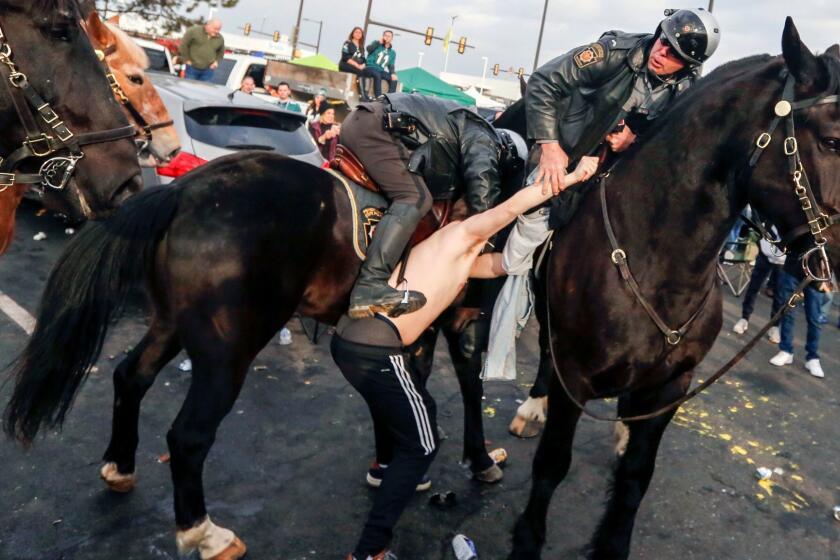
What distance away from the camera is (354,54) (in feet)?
49.7

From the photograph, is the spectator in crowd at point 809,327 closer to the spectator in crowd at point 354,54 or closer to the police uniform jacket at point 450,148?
the police uniform jacket at point 450,148

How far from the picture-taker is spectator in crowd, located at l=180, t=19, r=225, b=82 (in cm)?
1160

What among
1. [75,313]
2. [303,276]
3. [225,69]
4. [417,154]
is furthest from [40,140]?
[225,69]

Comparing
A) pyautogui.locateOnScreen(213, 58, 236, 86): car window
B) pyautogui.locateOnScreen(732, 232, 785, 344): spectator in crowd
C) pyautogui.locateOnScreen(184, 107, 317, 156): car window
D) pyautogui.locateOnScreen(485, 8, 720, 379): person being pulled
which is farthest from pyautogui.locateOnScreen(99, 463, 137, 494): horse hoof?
pyautogui.locateOnScreen(213, 58, 236, 86): car window

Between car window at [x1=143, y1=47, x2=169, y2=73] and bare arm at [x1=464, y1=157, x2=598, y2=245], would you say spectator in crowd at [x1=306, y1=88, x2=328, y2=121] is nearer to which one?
car window at [x1=143, y1=47, x2=169, y2=73]

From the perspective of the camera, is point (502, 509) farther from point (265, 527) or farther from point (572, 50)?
point (572, 50)

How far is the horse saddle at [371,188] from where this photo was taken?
361 centimetres

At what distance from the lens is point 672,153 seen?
9.95 feet

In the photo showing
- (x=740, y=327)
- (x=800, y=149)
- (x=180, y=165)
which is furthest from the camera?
(x=740, y=327)

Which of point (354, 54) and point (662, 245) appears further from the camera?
point (354, 54)

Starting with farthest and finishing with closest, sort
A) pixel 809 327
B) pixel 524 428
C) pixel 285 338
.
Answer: pixel 809 327 < pixel 285 338 < pixel 524 428

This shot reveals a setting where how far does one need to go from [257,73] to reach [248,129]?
29.6ft

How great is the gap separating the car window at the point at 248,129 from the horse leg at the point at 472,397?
396cm

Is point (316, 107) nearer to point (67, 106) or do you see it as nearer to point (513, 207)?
point (513, 207)
